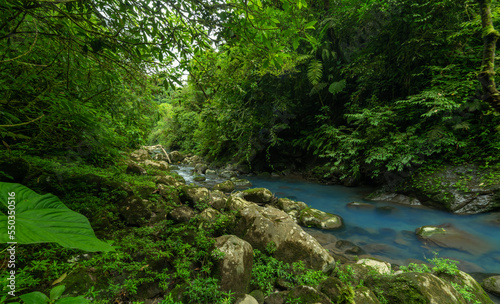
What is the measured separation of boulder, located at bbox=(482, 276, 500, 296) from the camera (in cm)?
270

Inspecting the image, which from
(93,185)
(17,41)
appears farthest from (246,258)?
(17,41)

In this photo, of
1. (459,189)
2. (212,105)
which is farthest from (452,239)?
(212,105)

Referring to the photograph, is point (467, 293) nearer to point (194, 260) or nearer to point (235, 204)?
point (194, 260)

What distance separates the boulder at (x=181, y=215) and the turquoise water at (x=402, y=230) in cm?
320

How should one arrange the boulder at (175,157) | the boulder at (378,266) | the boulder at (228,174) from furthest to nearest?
the boulder at (175,157)
the boulder at (228,174)
the boulder at (378,266)

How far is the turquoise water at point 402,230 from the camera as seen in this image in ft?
11.8

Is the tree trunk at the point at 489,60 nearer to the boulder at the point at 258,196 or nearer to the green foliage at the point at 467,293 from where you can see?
the green foliage at the point at 467,293

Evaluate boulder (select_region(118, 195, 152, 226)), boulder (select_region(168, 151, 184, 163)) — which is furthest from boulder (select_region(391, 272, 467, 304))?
boulder (select_region(168, 151, 184, 163))

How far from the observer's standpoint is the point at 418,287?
86.0 inches

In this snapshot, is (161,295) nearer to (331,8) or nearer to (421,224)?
(421,224)

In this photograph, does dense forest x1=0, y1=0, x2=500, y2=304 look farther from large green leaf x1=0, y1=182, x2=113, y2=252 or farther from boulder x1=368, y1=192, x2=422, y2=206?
boulder x1=368, y1=192, x2=422, y2=206

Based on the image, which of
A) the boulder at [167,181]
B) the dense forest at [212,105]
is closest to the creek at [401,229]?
the dense forest at [212,105]

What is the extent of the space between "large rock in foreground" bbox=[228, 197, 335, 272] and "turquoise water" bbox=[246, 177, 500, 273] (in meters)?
1.71

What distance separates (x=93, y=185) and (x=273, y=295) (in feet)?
9.47
